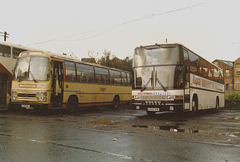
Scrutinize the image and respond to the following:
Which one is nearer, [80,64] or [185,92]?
[185,92]

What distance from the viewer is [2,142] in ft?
21.7

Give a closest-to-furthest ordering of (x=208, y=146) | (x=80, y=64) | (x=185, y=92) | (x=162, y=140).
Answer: (x=208, y=146) < (x=162, y=140) < (x=185, y=92) < (x=80, y=64)

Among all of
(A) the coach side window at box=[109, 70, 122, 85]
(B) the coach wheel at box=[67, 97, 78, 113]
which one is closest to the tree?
(A) the coach side window at box=[109, 70, 122, 85]

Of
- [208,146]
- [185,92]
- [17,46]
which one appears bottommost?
[208,146]

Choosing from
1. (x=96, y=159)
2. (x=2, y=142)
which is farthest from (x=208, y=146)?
(x=2, y=142)

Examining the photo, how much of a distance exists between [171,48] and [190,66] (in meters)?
1.69

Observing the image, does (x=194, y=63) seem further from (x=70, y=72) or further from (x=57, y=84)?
(x=57, y=84)

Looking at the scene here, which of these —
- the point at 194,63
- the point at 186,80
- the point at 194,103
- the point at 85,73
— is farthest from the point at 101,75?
the point at 186,80

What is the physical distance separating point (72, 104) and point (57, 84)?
1878 millimetres

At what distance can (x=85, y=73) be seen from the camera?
1805 centimetres

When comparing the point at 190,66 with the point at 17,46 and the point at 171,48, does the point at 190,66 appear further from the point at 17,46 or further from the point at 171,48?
the point at 17,46

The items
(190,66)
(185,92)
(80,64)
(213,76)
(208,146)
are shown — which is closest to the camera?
(208,146)

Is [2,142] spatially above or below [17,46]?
below

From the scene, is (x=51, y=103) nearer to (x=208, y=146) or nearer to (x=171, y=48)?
(x=171, y=48)
